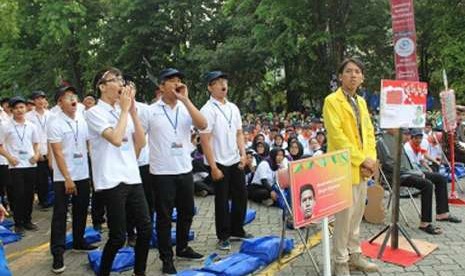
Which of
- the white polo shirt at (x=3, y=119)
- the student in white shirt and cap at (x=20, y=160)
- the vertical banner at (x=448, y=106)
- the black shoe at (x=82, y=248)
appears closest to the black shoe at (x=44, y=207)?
the student in white shirt and cap at (x=20, y=160)

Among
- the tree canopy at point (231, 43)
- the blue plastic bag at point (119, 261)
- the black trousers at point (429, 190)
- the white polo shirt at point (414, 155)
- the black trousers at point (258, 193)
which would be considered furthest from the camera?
the tree canopy at point (231, 43)

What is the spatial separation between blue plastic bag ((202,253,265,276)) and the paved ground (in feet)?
0.90

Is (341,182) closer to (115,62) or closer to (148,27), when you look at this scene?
(148,27)

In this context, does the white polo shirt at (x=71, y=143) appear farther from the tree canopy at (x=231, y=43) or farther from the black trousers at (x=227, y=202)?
the tree canopy at (x=231, y=43)

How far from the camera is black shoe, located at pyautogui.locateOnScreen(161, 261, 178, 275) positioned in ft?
16.5

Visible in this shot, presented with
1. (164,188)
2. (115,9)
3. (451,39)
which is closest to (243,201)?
(164,188)

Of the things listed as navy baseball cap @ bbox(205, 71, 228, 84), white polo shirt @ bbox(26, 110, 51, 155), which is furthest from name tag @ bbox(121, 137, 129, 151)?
white polo shirt @ bbox(26, 110, 51, 155)

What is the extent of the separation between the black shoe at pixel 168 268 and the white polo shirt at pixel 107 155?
3.48 feet

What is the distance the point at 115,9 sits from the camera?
87.8 ft

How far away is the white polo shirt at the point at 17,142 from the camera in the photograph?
735cm

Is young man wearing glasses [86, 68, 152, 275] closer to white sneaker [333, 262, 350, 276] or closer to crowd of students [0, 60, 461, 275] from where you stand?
crowd of students [0, 60, 461, 275]

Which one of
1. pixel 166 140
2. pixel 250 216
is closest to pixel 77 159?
pixel 166 140

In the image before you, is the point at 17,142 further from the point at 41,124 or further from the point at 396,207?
the point at 396,207

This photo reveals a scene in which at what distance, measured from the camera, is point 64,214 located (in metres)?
5.54
